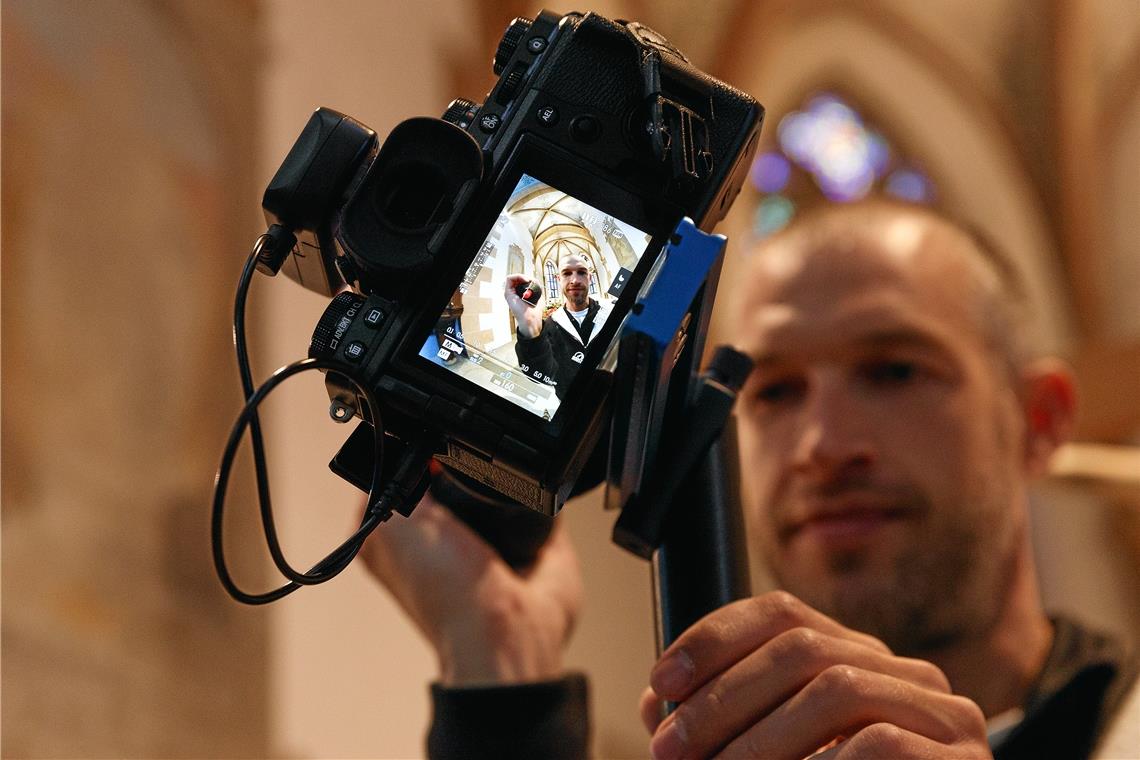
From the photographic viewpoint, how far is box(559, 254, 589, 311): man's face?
638 mm

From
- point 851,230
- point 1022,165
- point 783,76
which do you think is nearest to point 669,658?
point 851,230

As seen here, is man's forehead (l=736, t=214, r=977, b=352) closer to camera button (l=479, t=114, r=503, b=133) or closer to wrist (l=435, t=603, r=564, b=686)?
wrist (l=435, t=603, r=564, b=686)

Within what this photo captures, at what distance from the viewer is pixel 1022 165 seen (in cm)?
519

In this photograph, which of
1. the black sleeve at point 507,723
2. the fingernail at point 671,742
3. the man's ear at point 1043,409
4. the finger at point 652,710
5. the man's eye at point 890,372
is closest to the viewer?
the fingernail at point 671,742

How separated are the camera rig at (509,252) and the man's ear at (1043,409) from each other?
4.00 ft

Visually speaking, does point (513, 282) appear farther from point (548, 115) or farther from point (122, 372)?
point (122, 372)

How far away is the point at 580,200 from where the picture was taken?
658 millimetres

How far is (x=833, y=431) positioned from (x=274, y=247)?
0.95 meters

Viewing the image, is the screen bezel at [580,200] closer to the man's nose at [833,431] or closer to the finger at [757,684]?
the finger at [757,684]

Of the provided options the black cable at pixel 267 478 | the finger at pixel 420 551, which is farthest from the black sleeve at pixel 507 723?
the black cable at pixel 267 478

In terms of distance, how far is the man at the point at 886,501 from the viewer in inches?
48.3

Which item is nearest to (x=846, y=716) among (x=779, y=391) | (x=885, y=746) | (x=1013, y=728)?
(x=885, y=746)

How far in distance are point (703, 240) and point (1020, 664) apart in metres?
1.15

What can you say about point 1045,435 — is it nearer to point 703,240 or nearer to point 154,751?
point 703,240
